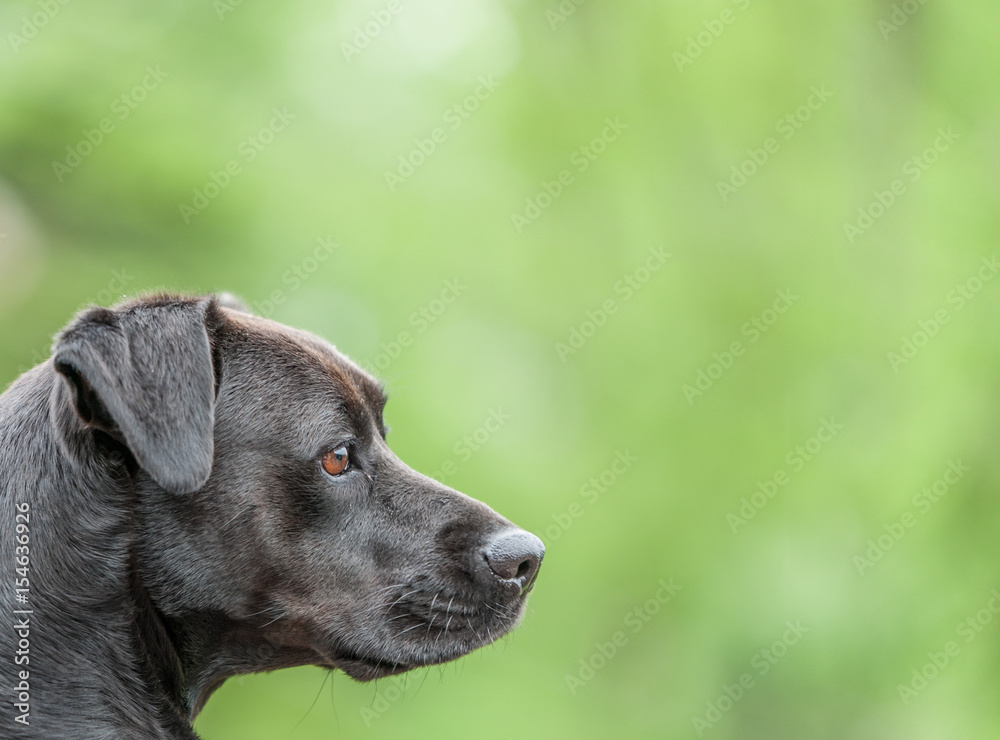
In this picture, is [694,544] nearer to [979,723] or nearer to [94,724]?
[979,723]

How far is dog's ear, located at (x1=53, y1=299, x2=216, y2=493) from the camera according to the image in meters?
2.77

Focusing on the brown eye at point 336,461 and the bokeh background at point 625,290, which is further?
the bokeh background at point 625,290

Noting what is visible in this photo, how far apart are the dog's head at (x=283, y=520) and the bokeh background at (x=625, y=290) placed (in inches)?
151

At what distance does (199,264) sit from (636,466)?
12.8 feet

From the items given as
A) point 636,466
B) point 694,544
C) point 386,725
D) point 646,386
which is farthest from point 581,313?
point 386,725

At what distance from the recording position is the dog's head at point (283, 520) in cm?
297

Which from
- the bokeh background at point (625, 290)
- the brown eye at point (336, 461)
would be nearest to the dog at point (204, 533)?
the brown eye at point (336, 461)

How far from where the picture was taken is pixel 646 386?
7902mm

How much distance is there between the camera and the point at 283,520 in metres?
3.21

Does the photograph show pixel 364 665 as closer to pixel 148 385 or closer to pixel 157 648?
pixel 157 648

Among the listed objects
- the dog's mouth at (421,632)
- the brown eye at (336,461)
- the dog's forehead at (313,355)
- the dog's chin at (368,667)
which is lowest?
the dog's chin at (368,667)

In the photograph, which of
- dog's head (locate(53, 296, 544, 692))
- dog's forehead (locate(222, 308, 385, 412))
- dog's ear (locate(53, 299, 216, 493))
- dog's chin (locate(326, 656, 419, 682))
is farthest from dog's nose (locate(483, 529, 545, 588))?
dog's ear (locate(53, 299, 216, 493))

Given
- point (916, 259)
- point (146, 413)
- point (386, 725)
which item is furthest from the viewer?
point (916, 259)

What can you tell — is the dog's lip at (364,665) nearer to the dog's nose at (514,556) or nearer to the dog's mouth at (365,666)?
the dog's mouth at (365,666)
